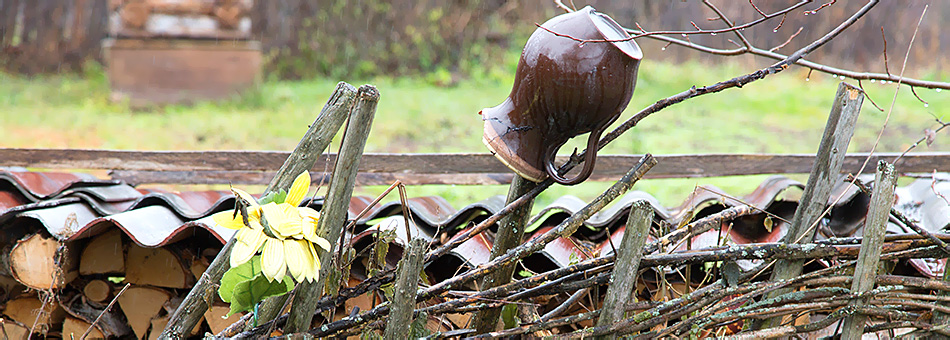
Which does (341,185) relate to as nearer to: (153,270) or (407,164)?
(153,270)

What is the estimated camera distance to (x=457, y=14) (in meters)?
10.6

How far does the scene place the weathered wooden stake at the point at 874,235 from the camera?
1.46 metres

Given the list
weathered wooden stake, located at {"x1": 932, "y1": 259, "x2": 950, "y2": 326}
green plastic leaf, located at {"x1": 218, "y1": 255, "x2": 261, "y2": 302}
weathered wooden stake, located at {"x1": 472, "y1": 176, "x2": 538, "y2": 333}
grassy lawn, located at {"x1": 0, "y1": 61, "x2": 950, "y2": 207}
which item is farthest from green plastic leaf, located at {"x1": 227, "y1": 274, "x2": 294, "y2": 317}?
grassy lawn, located at {"x1": 0, "y1": 61, "x2": 950, "y2": 207}

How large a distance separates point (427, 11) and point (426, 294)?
9.48 m

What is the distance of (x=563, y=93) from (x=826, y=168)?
655 mm

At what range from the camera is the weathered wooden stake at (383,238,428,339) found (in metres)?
1.38

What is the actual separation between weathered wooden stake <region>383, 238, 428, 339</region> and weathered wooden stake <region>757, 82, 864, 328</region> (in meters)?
0.83

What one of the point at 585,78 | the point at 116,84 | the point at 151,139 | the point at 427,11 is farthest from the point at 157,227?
the point at 427,11

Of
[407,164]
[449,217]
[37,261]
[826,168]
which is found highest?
[407,164]

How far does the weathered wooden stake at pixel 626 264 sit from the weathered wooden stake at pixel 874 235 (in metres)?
0.50

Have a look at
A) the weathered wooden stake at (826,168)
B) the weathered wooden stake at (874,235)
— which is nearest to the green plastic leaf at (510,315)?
the weathered wooden stake at (826,168)

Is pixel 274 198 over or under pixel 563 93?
under

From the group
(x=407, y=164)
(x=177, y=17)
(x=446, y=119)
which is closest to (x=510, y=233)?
(x=407, y=164)

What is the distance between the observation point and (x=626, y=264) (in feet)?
4.73
